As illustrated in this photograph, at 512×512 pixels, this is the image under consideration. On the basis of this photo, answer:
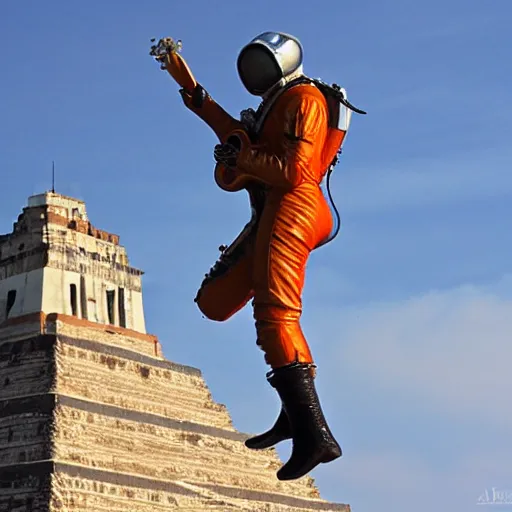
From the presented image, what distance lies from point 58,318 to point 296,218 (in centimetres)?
5259

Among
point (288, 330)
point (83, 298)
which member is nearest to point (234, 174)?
point (288, 330)

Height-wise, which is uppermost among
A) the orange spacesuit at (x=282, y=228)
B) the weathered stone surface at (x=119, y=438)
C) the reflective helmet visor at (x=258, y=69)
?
the weathered stone surface at (x=119, y=438)

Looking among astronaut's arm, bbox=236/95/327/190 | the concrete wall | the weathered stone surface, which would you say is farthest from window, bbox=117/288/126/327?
astronaut's arm, bbox=236/95/327/190

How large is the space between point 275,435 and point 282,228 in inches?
51.4

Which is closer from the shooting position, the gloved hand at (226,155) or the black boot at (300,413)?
the black boot at (300,413)

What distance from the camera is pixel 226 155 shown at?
983 cm

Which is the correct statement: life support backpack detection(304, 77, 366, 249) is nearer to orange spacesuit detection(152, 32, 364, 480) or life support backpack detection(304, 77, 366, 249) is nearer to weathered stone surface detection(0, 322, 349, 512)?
orange spacesuit detection(152, 32, 364, 480)

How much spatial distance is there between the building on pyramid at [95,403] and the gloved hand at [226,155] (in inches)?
1717

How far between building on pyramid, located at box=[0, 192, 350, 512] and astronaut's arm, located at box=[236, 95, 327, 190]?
4400 cm

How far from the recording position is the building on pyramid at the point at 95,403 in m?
54.9

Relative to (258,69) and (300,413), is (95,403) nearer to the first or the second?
(258,69)

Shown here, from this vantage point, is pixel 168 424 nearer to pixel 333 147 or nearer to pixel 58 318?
pixel 58 318

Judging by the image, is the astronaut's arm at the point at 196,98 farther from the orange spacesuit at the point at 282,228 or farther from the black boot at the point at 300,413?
the black boot at the point at 300,413

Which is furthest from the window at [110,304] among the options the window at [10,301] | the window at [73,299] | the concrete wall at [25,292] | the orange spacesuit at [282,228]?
the orange spacesuit at [282,228]
